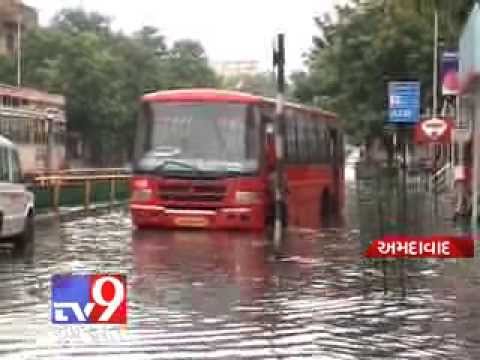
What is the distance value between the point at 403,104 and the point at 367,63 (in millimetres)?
17628

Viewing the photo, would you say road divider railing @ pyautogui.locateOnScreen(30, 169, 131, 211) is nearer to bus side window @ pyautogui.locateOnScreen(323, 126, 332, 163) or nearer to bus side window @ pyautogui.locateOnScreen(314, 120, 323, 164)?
bus side window @ pyautogui.locateOnScreen(314, 120, 323, 164)

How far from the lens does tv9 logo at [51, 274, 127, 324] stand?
754 centimetres

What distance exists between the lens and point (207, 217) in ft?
73.4

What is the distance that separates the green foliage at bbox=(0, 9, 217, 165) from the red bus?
47.6m

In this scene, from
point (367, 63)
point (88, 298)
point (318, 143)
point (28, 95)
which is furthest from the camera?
point (367, 63)

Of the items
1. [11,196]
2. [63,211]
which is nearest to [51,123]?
[63,211]

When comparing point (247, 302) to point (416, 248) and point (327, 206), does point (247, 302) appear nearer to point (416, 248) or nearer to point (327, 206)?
point (416, 248)

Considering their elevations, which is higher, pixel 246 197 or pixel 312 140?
pixel 312 140

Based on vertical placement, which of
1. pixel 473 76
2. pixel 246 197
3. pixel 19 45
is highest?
pixel 19 45

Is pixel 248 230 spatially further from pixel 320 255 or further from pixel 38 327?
pixel 38 327

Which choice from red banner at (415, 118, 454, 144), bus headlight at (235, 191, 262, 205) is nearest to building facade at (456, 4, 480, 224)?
red banner at (415, 118, 454, 144)

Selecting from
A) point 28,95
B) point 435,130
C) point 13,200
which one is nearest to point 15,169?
point 13,200

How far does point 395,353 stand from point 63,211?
23407mm

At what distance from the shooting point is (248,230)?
22.6m
